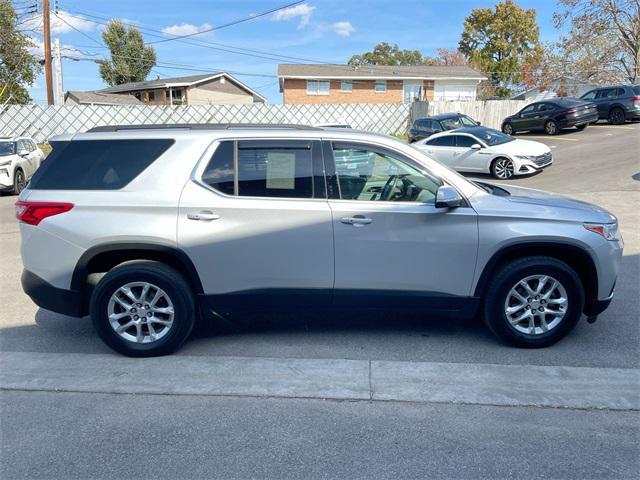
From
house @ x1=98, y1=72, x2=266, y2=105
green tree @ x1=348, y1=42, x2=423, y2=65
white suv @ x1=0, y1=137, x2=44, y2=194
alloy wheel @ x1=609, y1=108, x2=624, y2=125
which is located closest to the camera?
white suv @ x1=0, y1=137, x2=44, y2=194

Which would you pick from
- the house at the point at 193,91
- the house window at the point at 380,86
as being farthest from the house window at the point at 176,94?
the house window at the point at 380,86

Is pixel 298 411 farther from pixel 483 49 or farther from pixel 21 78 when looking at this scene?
pixel 483 49

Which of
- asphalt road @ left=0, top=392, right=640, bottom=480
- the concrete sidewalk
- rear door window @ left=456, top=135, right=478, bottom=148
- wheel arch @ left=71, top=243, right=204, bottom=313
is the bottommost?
asphalt road @ left=0, top=392, right=640, bottom=480

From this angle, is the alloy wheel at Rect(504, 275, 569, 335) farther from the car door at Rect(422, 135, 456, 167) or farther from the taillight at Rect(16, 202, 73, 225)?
the car door at Rect(422, 135, 456, 167)

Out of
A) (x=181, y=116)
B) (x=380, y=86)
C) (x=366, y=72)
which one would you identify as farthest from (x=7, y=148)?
(x=380, y=86)

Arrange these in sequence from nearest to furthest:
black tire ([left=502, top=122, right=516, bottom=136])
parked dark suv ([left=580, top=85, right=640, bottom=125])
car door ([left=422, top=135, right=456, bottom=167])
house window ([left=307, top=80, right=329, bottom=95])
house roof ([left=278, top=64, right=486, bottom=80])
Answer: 1. car door ([left=422, top=135, right=456, bottom=167])
2. parked dark suv ([left=580, top=85, right=640, bottom=125])
3. black tire ([left=502, top=122, right=516, bottom=136])
4. house roof ([left=278, top=64, right=486, bottom=80])
5. house window ([left=307, top=80, right=329, bottom=95])

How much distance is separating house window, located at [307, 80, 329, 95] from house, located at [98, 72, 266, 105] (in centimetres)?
866

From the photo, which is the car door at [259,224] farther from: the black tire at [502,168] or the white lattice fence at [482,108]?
the white lattice fence at [482,108]

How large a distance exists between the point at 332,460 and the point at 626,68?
1962 inches

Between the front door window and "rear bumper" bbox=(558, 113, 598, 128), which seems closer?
the front door window

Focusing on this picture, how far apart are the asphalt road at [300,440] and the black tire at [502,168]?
12.8 metres

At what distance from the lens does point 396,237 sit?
445 centimetres

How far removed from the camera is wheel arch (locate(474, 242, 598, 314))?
448cm

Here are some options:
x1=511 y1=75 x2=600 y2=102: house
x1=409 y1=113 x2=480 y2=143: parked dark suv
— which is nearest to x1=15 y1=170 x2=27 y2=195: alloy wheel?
x1=409 y1=113 x2=480 y2=143: parked dark suv
